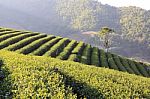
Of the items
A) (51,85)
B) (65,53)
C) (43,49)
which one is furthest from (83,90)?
(65,53)

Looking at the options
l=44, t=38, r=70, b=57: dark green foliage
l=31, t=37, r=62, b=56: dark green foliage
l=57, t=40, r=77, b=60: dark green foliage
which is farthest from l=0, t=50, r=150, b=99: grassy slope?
l=57, t=40, r=77, b=60: dark green foliage

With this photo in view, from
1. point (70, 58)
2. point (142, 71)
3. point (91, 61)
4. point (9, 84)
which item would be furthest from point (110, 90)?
point (142, 71)

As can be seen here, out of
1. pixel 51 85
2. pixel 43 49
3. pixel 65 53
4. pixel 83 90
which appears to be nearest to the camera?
pixel 51 85

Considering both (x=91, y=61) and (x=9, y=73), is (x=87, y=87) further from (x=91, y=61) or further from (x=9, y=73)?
(x=91, y=61)

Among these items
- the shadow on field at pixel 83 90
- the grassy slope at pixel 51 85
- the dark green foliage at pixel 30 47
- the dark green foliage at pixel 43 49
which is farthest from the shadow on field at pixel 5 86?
the dark green foliage at pixel 43 49

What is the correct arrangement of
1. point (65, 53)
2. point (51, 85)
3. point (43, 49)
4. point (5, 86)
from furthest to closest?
point (65, 53) < point (43, 49) < point (5, 86) < point (51, 85)

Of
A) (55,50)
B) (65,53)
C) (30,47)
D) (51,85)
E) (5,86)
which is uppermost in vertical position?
(51,85)

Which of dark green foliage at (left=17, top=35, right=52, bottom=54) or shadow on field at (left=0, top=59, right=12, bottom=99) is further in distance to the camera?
dark green foliage at (left=17, top=35, right=52, bottom=54)

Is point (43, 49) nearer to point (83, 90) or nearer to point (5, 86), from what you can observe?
point (83, 90)

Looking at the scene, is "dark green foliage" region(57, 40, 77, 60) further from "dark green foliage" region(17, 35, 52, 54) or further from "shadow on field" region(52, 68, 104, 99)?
"shadow on field" region(52, 68, 104, 99)

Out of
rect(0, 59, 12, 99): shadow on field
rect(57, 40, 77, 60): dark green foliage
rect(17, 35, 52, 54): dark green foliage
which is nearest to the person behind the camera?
rect(0, 59, 12, 99): shadow on field

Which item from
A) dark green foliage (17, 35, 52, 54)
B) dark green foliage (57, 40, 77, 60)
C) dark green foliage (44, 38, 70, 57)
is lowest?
dark green foliage (57, 40, 77, 60)

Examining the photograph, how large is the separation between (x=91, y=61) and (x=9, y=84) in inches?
2298

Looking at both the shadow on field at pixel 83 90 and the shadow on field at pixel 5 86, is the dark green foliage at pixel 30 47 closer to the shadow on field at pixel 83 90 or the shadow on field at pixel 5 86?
the shadow on field at pixel 83 90
